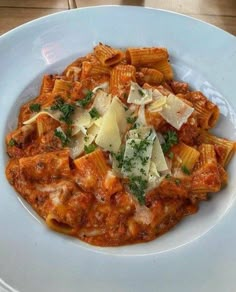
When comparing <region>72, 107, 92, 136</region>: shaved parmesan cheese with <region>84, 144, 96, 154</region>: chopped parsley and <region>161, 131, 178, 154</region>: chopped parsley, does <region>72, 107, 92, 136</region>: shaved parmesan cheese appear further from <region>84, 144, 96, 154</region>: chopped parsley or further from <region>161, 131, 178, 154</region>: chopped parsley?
<region>161, 131, 178, 154</region>: chopped parsley

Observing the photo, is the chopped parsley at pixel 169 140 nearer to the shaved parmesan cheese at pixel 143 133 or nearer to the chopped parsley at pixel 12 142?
the shaved parmesan cheese at pixel 143 133

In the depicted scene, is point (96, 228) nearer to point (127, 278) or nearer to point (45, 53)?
point (127, 278)

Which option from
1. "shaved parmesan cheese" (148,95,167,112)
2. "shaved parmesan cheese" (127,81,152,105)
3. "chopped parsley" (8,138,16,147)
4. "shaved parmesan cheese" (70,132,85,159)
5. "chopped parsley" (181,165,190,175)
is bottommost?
"chopped parsley" (181,165,190,175)

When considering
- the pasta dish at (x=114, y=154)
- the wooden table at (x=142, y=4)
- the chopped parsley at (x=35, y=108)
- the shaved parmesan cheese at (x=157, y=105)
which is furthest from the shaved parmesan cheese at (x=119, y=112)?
the wooden table at (x=142, y=4)

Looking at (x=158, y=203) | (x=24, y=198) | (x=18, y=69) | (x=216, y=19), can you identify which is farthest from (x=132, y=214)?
(x=216, y=19)

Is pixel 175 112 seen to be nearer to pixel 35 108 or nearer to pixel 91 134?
pixel 91 134

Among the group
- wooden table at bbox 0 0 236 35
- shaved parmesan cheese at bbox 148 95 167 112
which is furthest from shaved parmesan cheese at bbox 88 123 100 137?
wooden table at bbox 0 0 236 35

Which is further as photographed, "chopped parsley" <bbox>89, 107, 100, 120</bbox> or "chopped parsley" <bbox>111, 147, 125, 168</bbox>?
"chopped parsley" <bbox>89, 107, 100, 120</bbox>

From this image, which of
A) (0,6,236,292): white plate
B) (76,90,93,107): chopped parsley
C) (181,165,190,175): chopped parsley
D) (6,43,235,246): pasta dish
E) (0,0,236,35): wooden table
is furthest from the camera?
(0,0,236,35): wooden table
